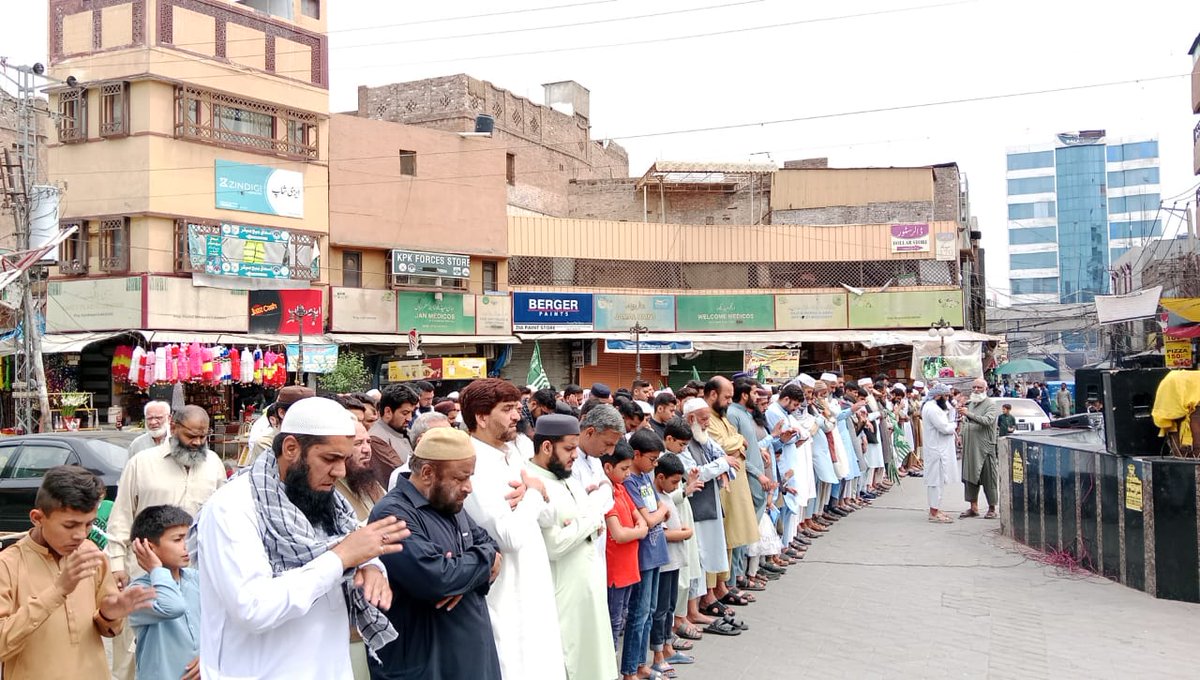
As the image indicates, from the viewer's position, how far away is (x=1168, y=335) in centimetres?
2150

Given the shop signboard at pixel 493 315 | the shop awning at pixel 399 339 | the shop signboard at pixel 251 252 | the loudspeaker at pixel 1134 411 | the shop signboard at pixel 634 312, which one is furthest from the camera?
the shop signboard at pixel 634 312

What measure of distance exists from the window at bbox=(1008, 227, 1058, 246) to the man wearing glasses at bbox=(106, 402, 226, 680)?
284 ft

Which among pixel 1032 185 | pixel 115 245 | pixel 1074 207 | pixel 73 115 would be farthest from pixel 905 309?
pixel 1032 185

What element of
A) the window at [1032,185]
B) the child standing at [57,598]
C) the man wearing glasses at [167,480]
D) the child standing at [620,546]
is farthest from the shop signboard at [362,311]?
the window at [1032,185]

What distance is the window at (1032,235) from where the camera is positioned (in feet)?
272

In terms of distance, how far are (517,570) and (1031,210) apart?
87.9 meters

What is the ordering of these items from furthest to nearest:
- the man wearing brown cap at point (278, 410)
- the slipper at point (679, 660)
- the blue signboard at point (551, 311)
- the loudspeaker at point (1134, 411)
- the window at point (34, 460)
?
1. the blue signboard at point (551, 311)
2. the window at point (34, 460)
3. the loudspeaker at point (1134, 411)
4. the slipper at point (679, 660)
5. the man wearing brown cap at point (278, 410)

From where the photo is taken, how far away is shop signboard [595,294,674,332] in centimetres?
3450

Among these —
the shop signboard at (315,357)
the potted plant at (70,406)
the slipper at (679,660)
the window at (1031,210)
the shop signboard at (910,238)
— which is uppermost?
the window at (1031,210)

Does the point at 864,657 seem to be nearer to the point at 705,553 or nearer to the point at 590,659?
the point at 705,553

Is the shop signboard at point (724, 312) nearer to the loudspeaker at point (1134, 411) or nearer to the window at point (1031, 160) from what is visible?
the loudspeaker at point (1134, 411)

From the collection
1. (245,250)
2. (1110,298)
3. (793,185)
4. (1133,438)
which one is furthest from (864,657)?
(793,185)

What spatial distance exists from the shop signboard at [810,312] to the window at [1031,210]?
5653 cm

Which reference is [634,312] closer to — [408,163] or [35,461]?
[408,163]
